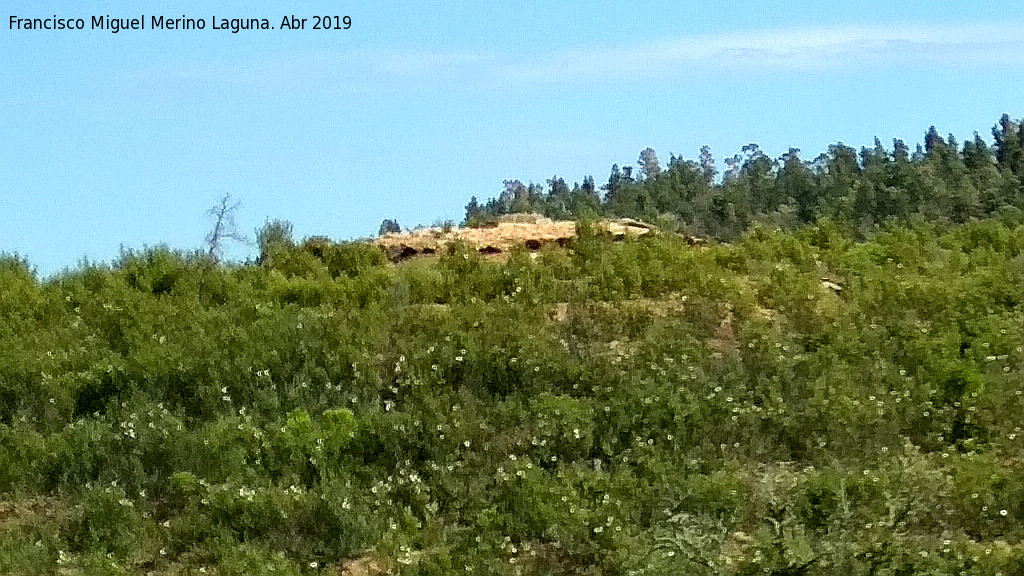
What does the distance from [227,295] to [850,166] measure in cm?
1274

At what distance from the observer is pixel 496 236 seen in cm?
963

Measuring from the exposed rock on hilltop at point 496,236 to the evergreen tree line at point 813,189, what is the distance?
11.7ft

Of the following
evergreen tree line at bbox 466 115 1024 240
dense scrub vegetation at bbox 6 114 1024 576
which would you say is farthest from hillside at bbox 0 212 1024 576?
evergreen tree line at bbox 466 115 1024 240

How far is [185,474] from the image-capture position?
5879mm

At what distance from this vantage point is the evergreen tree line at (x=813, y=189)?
50.3 ft

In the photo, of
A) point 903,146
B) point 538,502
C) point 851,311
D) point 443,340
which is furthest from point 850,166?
point 538,502

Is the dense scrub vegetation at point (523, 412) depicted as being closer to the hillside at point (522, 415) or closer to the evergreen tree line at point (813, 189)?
the hillside at point (522, 415)

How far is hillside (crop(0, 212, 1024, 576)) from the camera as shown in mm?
5117

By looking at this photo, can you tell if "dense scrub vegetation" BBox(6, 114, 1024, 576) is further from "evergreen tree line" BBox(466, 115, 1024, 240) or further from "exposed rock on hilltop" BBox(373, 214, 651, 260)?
"evergreen tree line" BBox(466, 115, 1024, 240)

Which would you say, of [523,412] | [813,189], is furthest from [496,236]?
[813,189]

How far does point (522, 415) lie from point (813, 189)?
12.3 m

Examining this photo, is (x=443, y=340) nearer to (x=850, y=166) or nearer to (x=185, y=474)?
(x=185, y=474)

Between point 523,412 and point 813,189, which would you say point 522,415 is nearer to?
point 523,412

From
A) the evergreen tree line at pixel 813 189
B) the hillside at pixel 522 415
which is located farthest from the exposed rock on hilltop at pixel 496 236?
the evergreen tree line at pixel 813 189
